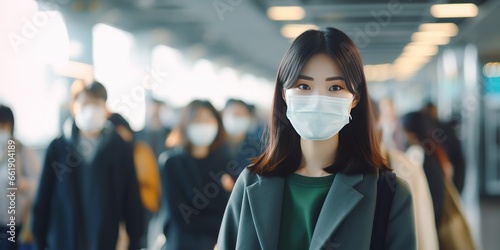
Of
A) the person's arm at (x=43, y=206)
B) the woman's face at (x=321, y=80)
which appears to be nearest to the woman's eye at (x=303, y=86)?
the woman's face at (x=321, y=80)

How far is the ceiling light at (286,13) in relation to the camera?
3082mm

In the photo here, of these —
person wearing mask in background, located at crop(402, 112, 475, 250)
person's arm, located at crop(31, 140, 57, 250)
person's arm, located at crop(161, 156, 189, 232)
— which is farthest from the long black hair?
person's arm, located at crop(31, 140, 57, 250)

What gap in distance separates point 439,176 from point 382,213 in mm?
1779

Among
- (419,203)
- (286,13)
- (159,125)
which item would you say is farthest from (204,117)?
(419,203)

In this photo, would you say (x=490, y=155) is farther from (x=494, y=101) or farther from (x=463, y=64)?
(x=463, y=64)

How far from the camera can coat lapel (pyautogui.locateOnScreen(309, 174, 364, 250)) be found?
1.21 metres

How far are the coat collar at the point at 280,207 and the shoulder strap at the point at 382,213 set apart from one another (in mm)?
44

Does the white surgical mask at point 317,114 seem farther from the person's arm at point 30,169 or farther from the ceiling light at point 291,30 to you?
the person's arm at point 30,169

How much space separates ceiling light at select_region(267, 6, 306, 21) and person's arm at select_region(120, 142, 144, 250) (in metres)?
0.94

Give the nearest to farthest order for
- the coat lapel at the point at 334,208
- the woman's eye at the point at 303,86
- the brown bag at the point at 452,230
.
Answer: the coat lapel at the point at 334,208
the woman's eye at the point at 303,86
the brown bag at the point at 452,230

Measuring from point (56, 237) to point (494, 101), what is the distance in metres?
2.46

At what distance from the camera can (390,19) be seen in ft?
10.2

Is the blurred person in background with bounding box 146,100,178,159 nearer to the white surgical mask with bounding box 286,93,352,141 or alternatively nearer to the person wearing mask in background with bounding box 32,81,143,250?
the person wearing mask in background with bounding box 32,81,143,250

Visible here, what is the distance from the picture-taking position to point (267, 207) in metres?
1.27
